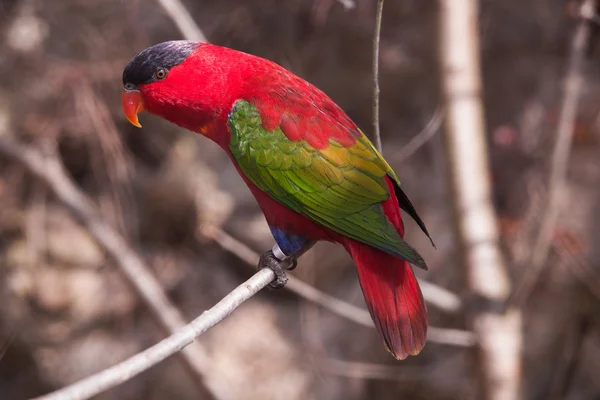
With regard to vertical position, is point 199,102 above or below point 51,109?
above

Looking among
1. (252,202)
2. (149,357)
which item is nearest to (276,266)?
(149,357)

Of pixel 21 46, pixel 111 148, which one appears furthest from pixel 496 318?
pixel 21 46

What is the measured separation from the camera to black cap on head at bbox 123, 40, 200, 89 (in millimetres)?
2049

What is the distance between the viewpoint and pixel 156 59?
2049 mm

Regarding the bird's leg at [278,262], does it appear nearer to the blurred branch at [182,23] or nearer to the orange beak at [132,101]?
the orange beak at [132,101]

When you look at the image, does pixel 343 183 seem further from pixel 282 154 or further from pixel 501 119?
pixel 501 119

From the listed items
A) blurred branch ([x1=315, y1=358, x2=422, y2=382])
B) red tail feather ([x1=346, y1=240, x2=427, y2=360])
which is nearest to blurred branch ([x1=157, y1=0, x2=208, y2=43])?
red tail feather ([x1=346, y1=240, x2=427, y2=360])

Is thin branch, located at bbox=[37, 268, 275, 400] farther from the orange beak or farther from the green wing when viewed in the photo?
the orange beak

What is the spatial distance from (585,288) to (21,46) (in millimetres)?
3667

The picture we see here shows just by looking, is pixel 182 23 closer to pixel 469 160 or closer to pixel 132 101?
pixel 132 101

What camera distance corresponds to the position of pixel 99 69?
13.2 feet

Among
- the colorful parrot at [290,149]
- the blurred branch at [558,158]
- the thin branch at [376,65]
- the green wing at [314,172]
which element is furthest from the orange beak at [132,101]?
the blurred branch at [558,158]

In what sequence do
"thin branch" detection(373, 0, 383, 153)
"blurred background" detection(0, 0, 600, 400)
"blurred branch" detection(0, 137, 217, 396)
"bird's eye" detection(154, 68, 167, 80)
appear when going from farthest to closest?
1. "blurred background" detection(0, 0, 600, 400)
2. "blurred branch" detection(0, 137, 217, 396)
3. "bird's eye" detection(154, 68, 167, 80)
4. "thin branch" detection(373, 0, 383, 153)

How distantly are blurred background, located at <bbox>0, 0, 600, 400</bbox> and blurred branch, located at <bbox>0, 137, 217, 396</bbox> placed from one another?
361 millimetres
